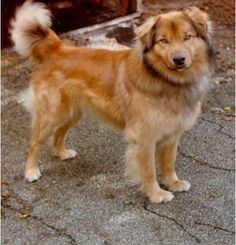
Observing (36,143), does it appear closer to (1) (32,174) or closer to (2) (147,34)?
(1) (32,174)

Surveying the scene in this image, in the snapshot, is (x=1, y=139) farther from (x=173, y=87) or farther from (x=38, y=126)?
(x=173, y=87)

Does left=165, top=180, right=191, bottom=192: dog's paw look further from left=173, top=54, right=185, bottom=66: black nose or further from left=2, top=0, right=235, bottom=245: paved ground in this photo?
left=173, top=54, right=185, bottom=66: black nose

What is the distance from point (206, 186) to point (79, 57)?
1.32 meters

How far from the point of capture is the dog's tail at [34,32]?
4.07 metres

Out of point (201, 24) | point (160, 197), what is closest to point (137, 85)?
point (201, 24)

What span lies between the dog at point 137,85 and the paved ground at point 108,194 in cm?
15

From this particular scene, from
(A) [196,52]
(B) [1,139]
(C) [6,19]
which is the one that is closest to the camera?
(A) [196,52]

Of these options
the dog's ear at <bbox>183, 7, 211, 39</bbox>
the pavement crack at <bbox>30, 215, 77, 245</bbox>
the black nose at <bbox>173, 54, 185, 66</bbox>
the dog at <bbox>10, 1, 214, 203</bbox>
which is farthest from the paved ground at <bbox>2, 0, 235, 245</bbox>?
the dog's ear at <bbox>183, 7, 211, 39</bbox>

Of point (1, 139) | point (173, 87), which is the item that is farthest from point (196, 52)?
point (1, 139)

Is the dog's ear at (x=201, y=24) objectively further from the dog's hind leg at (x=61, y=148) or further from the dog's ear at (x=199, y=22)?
the dog's hind leg at (x=61, y=148)

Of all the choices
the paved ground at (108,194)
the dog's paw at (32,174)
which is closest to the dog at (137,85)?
the dog's paw at (32,174)

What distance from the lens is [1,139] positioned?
4.86m

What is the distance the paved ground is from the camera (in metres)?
3.56

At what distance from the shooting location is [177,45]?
135 inches
